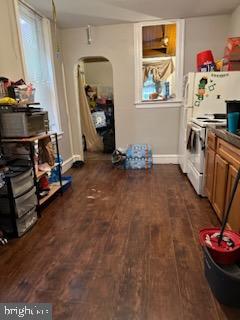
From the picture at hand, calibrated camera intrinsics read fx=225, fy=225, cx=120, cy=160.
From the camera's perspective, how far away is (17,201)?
A: 81.4 inches

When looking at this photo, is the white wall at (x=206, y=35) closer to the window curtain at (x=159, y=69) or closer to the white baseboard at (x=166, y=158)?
the window curtain at (x=159, y=69)

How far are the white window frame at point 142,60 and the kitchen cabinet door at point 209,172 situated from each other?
1811 millimetres

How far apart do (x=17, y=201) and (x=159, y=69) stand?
3388mm

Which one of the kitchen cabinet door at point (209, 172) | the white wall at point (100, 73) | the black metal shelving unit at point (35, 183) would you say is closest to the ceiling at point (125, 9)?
the black metal shelving unit at point (35, 183)

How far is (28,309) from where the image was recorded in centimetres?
140

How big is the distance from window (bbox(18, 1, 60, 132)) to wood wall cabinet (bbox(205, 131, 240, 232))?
2.48 metres

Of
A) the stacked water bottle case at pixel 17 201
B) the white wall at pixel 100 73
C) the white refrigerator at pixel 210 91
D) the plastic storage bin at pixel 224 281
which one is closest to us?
the plastic storage bin at pixel 224 281

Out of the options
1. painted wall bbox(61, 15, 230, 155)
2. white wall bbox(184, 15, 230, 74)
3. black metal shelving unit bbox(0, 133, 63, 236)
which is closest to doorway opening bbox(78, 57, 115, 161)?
painted wall bbox(61, 15, 230, 155)

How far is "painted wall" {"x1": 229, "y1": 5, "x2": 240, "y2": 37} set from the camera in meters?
3.28

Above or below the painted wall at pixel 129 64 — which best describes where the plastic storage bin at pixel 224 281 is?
below

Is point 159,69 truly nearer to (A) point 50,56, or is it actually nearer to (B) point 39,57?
(A) point 50,56

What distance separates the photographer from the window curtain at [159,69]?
4102mm

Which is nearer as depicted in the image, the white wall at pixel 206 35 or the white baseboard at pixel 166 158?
the white wall at pixel 206 35

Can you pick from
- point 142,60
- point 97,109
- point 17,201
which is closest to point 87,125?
point 97,109
